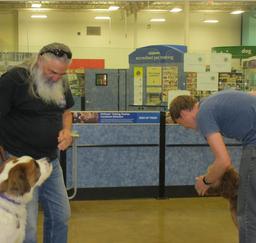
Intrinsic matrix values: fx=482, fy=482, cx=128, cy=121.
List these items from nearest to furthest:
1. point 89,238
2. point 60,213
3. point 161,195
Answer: point 60,213
point 89,238
point 161,195

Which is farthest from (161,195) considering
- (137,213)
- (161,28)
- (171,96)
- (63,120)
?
(161,28)

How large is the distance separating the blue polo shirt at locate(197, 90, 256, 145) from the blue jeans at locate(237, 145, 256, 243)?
3.9 inches

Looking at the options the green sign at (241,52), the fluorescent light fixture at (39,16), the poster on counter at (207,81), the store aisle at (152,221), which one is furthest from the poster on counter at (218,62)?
the fluorescent light fixture at (39,16)

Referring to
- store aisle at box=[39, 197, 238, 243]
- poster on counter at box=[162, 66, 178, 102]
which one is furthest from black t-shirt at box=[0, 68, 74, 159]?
poster on counter at box=[162, 66, 178, 102]

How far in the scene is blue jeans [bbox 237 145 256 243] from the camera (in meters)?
2.94

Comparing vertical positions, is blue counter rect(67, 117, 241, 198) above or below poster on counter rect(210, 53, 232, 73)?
below

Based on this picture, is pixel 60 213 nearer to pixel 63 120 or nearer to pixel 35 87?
pixel 63 120

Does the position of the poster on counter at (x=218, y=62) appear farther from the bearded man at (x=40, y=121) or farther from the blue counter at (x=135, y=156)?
the bearded man at (x=40, y=121)

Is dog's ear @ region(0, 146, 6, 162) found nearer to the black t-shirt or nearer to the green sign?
the black t-shirt

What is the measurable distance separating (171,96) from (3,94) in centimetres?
392

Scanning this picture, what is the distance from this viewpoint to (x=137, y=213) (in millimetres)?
5527

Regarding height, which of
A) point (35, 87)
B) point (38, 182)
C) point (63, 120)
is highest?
point (35, 87)

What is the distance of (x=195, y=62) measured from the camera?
6.77 metres

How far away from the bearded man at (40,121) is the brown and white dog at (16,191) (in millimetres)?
127
